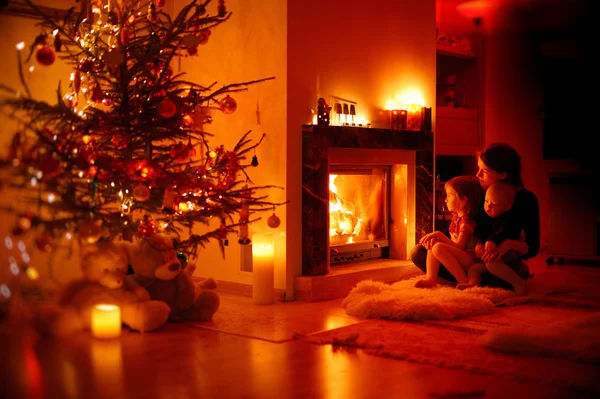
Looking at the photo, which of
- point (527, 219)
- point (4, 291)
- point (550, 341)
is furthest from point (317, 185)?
point (4, 291)

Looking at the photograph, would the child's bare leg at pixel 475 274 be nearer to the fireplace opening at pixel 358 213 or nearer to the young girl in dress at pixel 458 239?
the young girl in dress at pixel 458 239

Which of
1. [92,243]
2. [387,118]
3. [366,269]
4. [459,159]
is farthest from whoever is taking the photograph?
[459,159]

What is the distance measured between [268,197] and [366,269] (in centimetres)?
77

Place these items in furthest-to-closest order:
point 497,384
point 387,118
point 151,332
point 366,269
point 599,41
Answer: point 599,41 → point 387,118 → point 366,269 → point 151,332 → point 497,384

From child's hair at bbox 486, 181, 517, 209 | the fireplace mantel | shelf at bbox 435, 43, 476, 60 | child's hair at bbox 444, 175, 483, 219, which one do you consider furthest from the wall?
child's hair at bbox 486, 181, 517, 209

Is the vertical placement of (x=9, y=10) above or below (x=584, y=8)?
below

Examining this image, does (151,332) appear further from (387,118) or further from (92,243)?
(387,118)

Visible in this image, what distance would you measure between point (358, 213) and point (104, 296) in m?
1.97

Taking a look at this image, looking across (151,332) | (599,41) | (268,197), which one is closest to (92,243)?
(151,332)

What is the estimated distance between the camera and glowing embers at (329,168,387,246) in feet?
14.1

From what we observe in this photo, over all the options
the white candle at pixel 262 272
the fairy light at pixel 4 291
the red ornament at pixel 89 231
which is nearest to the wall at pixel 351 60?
the white candle at pixel 262 272

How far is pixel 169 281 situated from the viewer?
127 inches

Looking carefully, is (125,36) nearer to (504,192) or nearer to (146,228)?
(146,228)

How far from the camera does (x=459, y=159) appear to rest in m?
5.83
